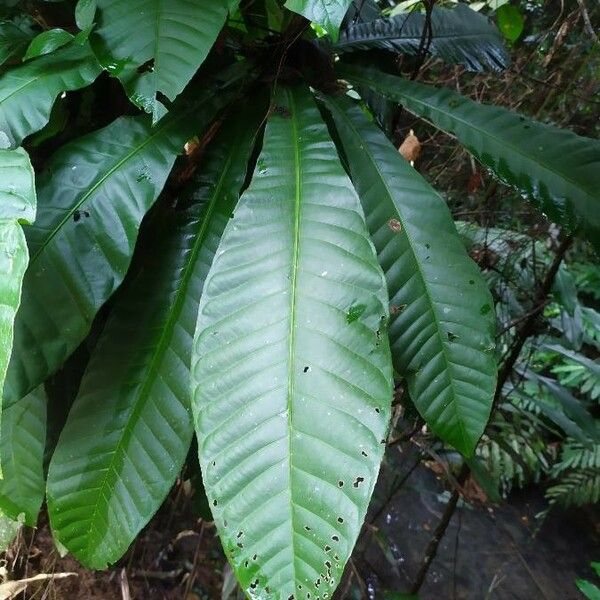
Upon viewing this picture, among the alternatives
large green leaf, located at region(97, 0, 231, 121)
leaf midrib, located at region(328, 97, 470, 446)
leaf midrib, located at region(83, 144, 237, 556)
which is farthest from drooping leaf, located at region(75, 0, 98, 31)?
leaf midrib, located at region(328, 97, 470, 446)

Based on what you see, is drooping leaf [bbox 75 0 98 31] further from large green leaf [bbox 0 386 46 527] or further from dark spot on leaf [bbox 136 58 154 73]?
large green leaf [bbox 0 386 46 527]

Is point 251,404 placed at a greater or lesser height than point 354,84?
lesser

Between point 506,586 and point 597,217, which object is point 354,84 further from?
point 506,586

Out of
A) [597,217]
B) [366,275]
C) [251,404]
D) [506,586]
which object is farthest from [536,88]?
[506,586]

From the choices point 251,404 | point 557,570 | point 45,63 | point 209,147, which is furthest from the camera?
point 557,570

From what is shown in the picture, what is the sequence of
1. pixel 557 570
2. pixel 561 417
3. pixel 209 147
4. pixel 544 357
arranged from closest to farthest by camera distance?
1. pixel 209 147
2. pixel 561 417
3. pixel 557 570
4. pixel 544 357

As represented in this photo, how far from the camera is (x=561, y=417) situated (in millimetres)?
1583

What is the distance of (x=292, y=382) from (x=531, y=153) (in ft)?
1.52

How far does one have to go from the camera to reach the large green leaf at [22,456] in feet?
2.41

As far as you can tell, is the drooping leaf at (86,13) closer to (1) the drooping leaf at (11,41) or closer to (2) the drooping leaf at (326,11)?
(1) the drooping leaf at (11,41)

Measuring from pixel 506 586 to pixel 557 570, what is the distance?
0.29 meters

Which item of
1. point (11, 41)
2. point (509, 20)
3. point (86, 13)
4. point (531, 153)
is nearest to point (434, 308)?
point (531, 153)

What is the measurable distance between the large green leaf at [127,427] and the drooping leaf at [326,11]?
304 millimetres

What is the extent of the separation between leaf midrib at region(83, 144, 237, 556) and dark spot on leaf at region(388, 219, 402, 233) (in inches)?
8.8
